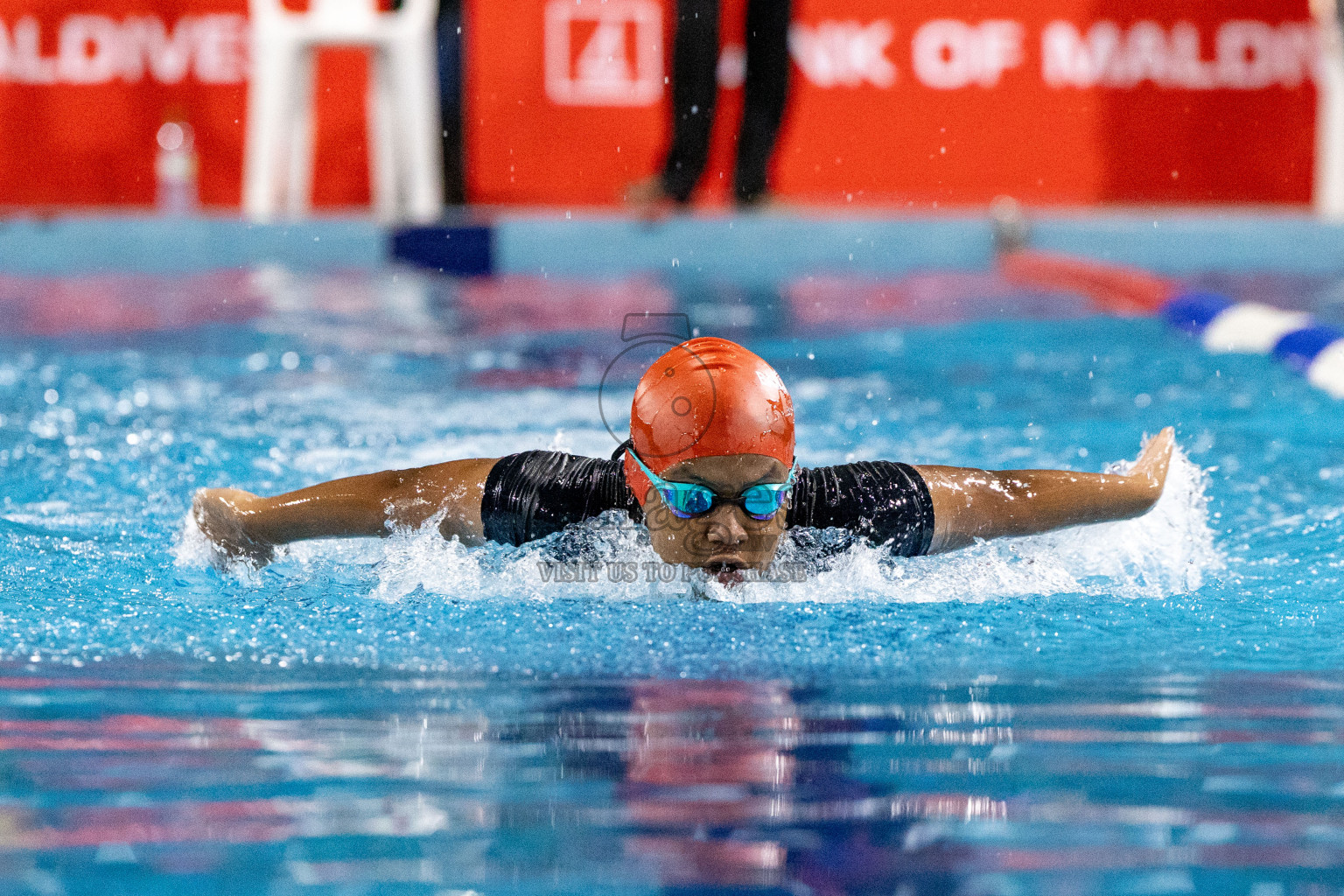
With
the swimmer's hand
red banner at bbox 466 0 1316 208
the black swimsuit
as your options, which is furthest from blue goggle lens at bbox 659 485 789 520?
red banner at bbox 466 0 1316 208

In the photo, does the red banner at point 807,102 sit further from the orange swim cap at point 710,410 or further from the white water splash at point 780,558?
the orange swim cap at point 710,410

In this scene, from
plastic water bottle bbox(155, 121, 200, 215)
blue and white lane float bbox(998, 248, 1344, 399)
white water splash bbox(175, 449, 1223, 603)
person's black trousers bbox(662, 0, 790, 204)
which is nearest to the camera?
white water splash bbox(175, 449, 1223, 603)

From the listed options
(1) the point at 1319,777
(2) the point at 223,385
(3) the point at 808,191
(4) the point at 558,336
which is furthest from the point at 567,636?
(3) the point at 808,191

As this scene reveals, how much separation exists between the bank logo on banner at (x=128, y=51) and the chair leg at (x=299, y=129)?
2.56 ft

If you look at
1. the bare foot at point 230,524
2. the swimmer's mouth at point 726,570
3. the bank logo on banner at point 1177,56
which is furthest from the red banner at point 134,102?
the swimmer's mouth at point 726,570

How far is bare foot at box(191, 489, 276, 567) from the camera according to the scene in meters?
2.62

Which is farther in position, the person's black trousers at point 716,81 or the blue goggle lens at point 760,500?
the person's black trousers at point 716,81

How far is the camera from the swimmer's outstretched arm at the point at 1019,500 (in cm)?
272

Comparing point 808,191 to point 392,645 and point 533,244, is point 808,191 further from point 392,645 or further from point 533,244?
point 392,645

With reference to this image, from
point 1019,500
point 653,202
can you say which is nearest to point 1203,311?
point 653,202

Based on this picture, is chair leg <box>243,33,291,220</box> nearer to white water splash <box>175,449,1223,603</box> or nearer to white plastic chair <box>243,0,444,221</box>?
white plastic chair <box>243,0,444,221</box>

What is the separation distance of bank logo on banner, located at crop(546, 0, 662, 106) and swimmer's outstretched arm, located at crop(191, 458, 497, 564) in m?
6.75

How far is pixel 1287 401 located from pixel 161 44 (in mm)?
Answer: 6864

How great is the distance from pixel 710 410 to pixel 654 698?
0.57m
